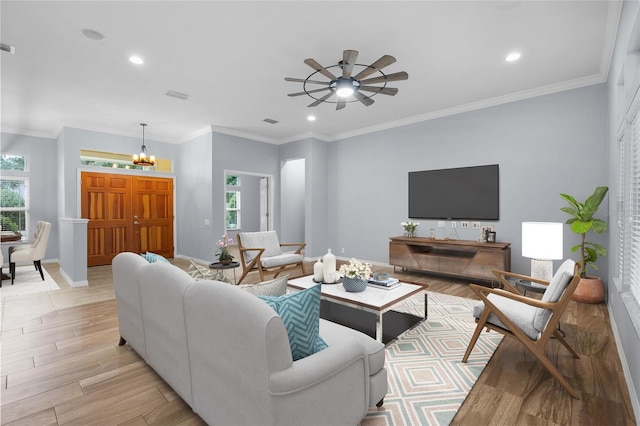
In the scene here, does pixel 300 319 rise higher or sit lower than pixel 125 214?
lower

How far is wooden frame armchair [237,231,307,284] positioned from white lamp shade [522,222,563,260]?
118 inches

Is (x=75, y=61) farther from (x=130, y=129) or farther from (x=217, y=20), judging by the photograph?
(x=130, y=129)

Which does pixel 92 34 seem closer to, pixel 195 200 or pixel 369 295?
pixel 369 295

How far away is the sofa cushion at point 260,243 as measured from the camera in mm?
4820

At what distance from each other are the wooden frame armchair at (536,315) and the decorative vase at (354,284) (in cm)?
95

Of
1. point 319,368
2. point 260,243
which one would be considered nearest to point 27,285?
point 260,243

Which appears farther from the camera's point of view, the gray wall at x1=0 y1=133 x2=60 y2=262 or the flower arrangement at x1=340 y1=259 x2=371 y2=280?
the gray wall at x1=0 y1=133 x2=60 y2=262

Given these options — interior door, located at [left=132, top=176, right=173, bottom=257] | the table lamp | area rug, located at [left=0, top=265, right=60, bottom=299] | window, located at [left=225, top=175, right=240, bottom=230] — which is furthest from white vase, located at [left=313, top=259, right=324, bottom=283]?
window, located at [left=225, top=175, right=240, bottom=230]

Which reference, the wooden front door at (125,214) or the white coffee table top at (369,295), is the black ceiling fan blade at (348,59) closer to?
the white coffee table top at (369,295)

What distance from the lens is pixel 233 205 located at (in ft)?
34.2

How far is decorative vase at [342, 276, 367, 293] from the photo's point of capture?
2828 mm

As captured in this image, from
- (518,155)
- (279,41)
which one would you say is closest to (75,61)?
(279,41)

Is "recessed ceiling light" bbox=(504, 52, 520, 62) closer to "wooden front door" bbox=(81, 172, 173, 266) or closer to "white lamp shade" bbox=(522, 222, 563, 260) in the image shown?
"white lamp shade" bbox=(522, 222, 563, 260)

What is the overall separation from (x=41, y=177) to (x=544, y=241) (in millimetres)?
Answer: 9207
